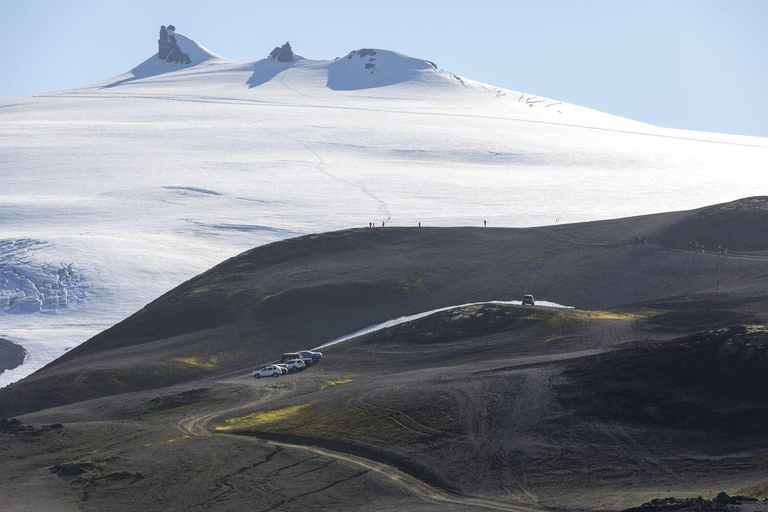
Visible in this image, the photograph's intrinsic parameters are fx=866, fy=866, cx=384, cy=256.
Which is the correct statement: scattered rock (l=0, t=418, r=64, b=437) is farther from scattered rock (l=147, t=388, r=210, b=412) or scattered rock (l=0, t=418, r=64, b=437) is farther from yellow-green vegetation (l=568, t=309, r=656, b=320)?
yellow-green vegetation (l=568, t=309, r=656, b=320)

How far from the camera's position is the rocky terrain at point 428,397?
3077cm

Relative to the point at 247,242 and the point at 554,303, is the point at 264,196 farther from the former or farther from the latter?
the point at 554,303

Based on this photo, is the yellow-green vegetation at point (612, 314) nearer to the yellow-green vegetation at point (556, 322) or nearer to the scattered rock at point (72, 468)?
the yellow-green vegetation at point (556, 322)

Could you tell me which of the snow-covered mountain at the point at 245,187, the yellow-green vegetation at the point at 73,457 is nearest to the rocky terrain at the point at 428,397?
the yellow-green vegetation at the point at 73,457

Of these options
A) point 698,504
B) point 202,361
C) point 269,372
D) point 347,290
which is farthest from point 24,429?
point 347,290

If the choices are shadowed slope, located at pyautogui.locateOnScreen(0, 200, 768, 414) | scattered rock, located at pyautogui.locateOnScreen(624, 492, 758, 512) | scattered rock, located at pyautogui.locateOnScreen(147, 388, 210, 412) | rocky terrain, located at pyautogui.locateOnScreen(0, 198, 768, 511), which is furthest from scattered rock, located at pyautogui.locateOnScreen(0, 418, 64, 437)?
scattered rock, located at pyautogui.locateOnScreen(624, 492, 758, 512)

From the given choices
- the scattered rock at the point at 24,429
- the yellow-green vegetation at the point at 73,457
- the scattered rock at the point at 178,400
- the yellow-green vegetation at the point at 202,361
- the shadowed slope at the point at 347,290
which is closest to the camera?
the yellow-green vegetation at the point at 73,457

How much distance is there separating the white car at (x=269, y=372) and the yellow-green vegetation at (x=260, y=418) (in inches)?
386

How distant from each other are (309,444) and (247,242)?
78.9 meters

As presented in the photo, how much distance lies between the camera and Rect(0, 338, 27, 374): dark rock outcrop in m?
72.6

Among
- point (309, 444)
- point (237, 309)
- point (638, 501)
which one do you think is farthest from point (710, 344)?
point (237, 309)

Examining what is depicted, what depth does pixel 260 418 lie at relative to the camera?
136 feet

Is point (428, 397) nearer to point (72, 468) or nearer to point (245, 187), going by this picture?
point (72, 468)

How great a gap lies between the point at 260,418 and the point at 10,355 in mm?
42450
